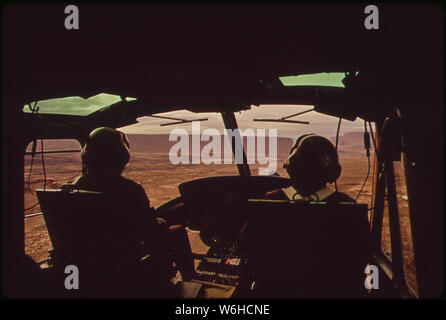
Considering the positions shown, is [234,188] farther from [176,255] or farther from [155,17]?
[155,17]

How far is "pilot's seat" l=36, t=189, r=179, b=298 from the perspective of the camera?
5.79ft

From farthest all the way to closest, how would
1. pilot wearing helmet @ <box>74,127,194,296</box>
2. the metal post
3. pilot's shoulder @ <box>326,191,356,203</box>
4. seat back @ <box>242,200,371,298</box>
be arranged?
the metal post → pilot wearing helmet @ <box>74,127,194,296</box> → pilot's shoulder @ <box>326,191,356,203</box> → seat back @ <box>242,200,371,298</box>

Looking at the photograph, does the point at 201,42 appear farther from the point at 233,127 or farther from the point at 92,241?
the point at 233,127

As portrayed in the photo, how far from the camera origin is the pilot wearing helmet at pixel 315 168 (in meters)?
1.70

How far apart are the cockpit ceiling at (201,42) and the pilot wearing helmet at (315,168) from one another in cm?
60

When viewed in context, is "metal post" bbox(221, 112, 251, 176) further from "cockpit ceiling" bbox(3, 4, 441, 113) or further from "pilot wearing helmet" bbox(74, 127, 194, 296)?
"pilot wearing helmet" bbox(74, 127, 194, 296)

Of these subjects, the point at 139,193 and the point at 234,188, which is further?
the point at 234,188

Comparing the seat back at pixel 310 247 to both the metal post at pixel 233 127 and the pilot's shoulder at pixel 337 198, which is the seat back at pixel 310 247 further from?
the metal post at pixel 233 127

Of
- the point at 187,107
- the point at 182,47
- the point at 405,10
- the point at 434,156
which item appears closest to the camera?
the point at 405,10

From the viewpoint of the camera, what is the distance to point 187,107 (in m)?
3.19

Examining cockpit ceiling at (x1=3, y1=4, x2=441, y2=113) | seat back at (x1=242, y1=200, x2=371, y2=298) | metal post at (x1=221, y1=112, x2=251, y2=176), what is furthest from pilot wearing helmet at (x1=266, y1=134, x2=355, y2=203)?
metal post at (x1=221, y1=112, x2=251, y2=176)

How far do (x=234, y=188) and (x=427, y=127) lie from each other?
2738 millimetres

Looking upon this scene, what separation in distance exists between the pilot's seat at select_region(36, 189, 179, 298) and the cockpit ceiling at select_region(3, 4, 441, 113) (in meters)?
0.80

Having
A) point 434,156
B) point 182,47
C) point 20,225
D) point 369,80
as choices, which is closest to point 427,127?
point 434,156
